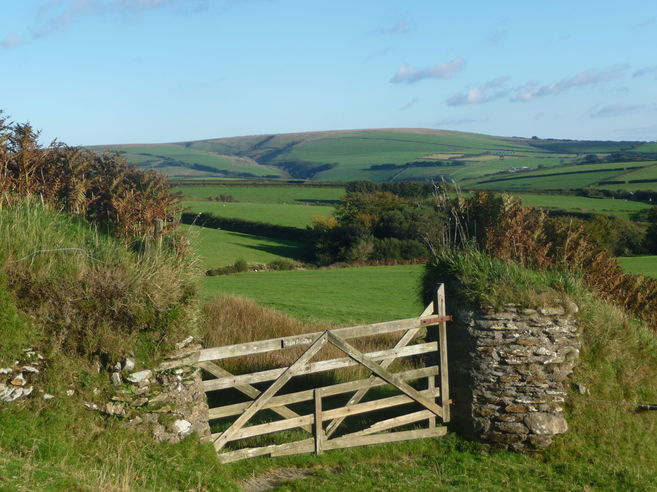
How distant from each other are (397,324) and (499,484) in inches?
98.9

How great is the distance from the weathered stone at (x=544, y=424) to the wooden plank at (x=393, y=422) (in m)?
1.47

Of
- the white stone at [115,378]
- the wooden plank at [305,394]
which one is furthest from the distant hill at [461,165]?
→ the white stone at [115,378]

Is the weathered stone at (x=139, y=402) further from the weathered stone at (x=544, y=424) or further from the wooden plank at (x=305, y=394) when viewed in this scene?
the weathered stone at (x=544, y=424)

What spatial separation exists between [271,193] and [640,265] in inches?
2538

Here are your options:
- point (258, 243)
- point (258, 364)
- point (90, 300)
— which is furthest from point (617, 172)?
point (90, 300)

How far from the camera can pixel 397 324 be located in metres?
9.64

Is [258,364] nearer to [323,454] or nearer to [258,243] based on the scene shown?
[323,454]

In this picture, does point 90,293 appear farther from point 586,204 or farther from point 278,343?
point 586,204

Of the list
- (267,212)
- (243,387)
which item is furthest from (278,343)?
(267,212)

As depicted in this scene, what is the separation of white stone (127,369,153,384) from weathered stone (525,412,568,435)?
216 inches

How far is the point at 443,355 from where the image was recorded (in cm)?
1011

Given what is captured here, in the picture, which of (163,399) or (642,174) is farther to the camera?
(642,174)

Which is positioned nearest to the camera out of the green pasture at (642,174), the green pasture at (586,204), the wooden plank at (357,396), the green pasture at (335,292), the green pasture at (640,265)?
the wooden plank at (357,396)

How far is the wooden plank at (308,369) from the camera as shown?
8.40 meters
